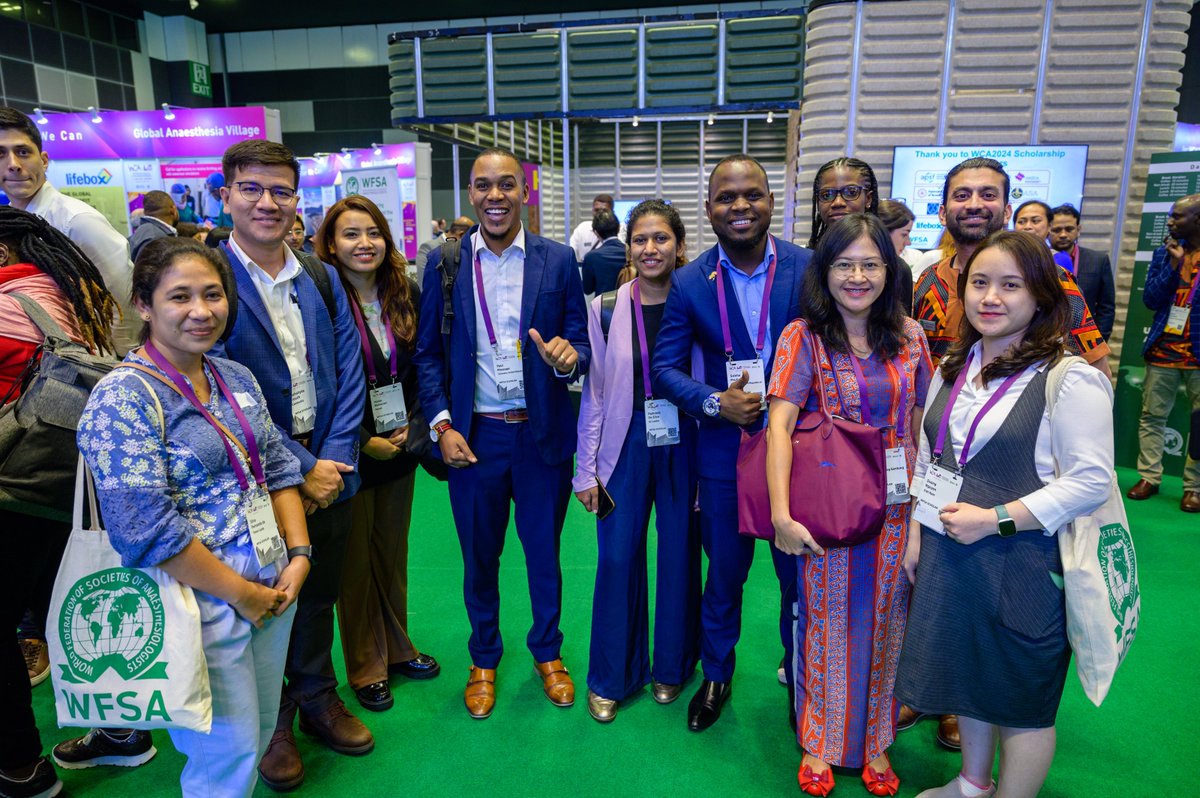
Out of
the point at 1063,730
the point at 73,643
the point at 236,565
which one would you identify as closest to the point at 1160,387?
the point at 1063,730

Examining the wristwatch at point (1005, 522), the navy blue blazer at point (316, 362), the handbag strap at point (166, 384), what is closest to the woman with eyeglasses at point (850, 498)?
the wristwatch at point (1005, 522)

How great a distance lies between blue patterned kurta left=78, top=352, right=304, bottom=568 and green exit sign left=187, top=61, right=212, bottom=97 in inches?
689

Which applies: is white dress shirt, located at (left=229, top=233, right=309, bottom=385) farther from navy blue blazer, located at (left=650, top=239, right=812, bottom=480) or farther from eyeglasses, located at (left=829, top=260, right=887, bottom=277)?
eyeglasses, located at (left=829, top=260, right=887, bottom=277)

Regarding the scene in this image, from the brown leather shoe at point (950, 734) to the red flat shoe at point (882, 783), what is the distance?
0.33 meters

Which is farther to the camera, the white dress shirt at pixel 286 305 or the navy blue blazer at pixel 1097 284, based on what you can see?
the navy blue blazer at pixel 1097 284

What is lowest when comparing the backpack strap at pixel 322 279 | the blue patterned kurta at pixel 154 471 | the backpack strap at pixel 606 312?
the blue patterned kurta at pixel 154 471

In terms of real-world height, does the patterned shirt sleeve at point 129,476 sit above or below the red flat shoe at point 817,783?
above

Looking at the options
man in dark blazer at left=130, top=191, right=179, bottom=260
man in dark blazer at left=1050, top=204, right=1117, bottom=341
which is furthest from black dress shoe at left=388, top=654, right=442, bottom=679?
man in dark blazer at left=1050, top=204, right=1117, bottom=341

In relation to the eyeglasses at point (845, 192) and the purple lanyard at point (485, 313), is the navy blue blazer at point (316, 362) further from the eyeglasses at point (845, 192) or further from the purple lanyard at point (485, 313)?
the eyeglasses at point (845, 192)

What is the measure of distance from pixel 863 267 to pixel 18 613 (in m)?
2.62

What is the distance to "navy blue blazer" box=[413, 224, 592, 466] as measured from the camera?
7.98ft

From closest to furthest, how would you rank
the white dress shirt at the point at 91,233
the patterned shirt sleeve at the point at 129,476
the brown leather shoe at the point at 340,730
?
1. the patterned shirt sleeve at the point at 129,476
2. the brown leather shoe at the point at 340,730
3. the white dress shirt at the point at 91,233

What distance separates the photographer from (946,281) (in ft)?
8.27

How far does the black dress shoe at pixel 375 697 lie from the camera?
2.63 m
